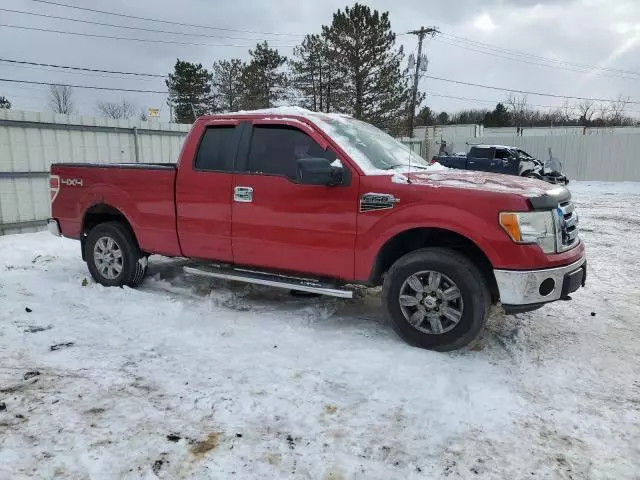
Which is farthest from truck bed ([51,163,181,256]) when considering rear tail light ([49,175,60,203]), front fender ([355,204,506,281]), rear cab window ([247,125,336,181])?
front fender ([355,204,506,281])

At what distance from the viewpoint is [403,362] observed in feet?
12.3

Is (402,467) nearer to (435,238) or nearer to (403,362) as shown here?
(403,362)

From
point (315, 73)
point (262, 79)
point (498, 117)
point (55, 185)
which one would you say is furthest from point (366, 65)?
point (498, 117)

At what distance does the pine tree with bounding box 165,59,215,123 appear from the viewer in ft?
132

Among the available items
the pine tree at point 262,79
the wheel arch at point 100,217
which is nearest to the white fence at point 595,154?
the pine tree at point 262,79

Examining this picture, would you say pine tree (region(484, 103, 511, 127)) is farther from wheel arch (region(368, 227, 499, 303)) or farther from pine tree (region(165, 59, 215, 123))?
wheel arch (region(368, 227, 499, 303))

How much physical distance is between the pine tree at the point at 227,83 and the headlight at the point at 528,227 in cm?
3767

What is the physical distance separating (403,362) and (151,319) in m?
2.44

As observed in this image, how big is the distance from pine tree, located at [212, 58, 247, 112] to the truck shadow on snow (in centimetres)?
3524

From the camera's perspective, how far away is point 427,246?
14.0ft

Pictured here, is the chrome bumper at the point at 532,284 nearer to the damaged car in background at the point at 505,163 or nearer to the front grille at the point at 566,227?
the front grille at the point at 566,227

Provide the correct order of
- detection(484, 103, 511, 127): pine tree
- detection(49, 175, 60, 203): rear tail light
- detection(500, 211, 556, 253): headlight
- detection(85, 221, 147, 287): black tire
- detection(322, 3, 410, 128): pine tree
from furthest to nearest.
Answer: detection(484, 103, 511, 127): pine tree, detection(322, 3, 410, 128): pine tree, detection(49, 175, 60, 203): rear tail light, detection(85, 221, 147, 287): black tire, detection(500, 211, 556, 253): headlight

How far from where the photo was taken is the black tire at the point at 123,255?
18.2 ft

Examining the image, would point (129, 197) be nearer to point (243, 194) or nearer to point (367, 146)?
point (243, 194)
